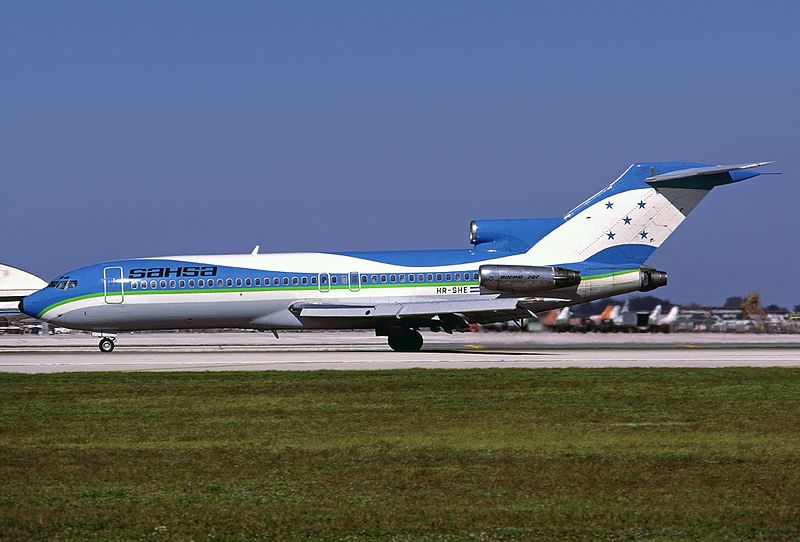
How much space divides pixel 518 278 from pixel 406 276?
13.4 ft

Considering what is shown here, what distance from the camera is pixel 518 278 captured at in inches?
1554

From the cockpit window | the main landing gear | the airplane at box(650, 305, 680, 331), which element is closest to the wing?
the main landing gear

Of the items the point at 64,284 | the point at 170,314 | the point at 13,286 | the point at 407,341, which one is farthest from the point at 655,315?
the point at 13,286

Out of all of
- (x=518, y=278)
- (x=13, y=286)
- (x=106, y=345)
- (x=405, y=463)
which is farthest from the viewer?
(x=13, y=286)

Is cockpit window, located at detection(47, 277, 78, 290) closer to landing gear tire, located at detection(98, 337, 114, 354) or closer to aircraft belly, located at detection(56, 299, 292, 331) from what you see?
aircraft belly, located at detection(56, 299, 292, 331)

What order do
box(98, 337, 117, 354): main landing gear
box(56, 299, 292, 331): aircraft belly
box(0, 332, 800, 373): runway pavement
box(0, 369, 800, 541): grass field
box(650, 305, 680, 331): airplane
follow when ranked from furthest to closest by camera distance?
box(650, 305, 680, 331): airplane
box(98, 337, 117, 354): main landing gear
box(56, 299, 292, 331): aircraft belly
box(0, 332, 800, 373): runway pavement
box(0, 369, 800, 541): grass field

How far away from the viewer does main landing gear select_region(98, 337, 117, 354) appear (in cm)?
4205

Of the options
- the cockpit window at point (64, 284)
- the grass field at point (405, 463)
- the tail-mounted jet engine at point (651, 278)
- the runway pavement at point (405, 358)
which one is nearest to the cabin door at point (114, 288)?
the cockpit window at point (64, 284)

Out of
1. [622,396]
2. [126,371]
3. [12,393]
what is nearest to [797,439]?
[622,396]

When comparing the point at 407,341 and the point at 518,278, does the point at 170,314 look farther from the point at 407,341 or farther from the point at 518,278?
the point at 518,278

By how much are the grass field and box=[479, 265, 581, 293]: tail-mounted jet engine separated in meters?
14.9

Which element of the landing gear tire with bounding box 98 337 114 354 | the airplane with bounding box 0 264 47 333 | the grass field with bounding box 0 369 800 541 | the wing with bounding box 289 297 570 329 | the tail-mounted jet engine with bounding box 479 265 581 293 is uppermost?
the airplane with bounding box 0 264 47 333

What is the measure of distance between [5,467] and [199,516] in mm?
4313

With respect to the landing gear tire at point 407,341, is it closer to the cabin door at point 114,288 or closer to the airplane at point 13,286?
the cabin door at point 114,288
